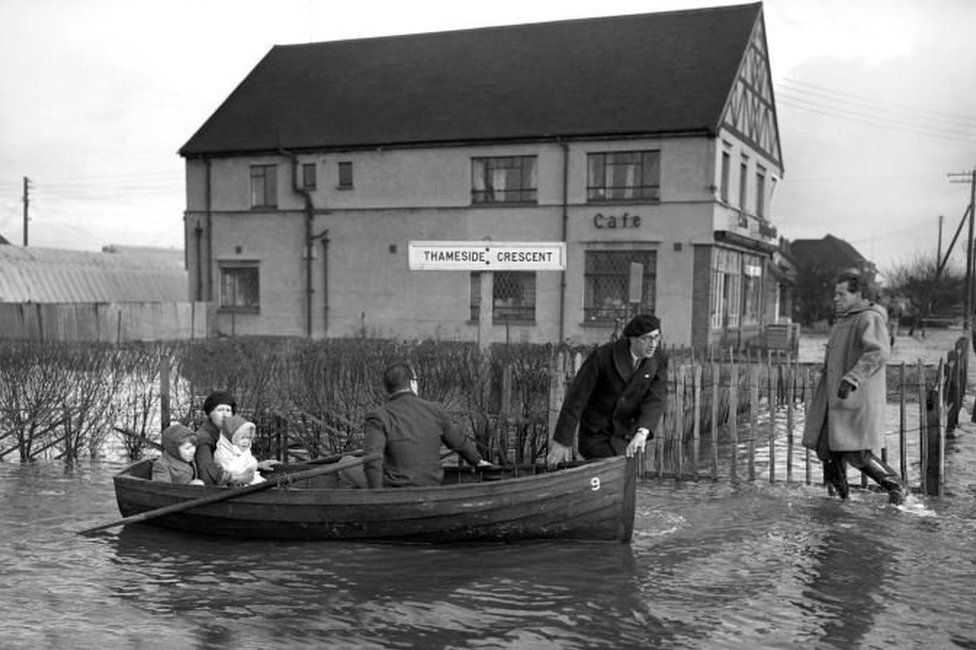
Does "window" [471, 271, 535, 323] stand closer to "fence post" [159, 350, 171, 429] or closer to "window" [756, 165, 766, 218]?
"window" [756, 165, 766, 218]

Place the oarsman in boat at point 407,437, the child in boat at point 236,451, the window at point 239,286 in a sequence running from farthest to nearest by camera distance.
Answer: the window at point 239,286
the child in boat at point 236,451
the oarsman in boat at point 407,437

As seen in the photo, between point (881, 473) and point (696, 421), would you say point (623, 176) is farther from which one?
point (881, 473)

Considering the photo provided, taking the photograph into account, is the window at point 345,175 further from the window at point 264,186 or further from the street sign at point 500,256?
the street sign at point 500,256

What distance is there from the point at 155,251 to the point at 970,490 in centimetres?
8115

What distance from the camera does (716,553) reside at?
27.0 ft

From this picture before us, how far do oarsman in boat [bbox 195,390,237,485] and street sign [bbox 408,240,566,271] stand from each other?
3.91 m

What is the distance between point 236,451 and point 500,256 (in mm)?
4762

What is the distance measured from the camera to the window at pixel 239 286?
115 ft

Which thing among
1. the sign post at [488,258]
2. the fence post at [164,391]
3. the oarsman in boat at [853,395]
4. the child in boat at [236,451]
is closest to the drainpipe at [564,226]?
the sign post at [488,258]

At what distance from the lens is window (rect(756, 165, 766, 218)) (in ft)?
117

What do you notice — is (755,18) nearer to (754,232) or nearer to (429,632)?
(754,232)

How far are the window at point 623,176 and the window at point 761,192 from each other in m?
7.74

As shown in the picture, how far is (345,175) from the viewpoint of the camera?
1314 inches

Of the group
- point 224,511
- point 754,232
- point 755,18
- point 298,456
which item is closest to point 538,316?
point 754,232
